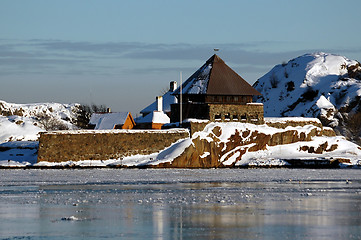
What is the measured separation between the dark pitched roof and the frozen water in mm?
35272

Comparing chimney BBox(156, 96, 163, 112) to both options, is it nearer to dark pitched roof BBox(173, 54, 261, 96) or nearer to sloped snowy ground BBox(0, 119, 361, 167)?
dark pitched roof BBox(173, 54, 261, 96)

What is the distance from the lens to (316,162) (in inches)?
2542

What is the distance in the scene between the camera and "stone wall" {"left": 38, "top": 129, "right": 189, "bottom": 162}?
64.1 meters

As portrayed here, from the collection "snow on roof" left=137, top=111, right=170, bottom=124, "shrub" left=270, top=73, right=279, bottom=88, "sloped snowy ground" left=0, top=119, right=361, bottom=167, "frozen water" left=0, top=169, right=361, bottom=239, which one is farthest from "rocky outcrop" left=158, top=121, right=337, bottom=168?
"shrub" left=270, top=73, right=279, bottom=88

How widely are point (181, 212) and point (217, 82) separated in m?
47.9

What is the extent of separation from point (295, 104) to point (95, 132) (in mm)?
56127

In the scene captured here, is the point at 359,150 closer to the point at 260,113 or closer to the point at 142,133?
the point at 260,113

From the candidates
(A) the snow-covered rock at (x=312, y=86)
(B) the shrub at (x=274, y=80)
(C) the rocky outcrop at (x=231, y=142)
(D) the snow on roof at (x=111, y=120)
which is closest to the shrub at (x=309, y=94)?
(A) the snow-covered rock at (x=312, y=86)

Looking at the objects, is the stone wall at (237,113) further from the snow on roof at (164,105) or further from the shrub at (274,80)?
the shrub at (274,80)

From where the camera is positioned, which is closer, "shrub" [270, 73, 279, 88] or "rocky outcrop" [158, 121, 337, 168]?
"rocky outcrop" [158, 121, 337, 168]

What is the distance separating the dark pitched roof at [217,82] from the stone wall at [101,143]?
220 inches

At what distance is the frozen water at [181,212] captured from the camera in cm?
1844

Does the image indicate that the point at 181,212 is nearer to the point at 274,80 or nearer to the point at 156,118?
the point at 156,118

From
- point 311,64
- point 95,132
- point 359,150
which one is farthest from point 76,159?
point 311,64
